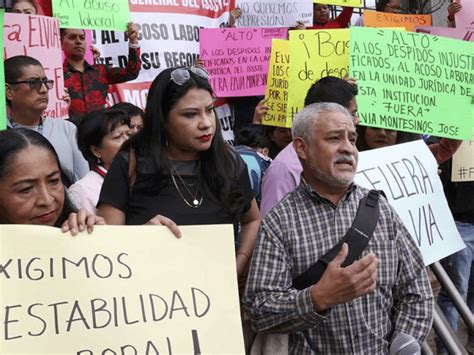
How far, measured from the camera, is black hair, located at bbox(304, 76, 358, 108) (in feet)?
13.4

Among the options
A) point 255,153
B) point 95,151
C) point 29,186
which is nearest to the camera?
point 29,186

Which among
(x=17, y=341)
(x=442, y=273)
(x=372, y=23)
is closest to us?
(x=17, y=341)

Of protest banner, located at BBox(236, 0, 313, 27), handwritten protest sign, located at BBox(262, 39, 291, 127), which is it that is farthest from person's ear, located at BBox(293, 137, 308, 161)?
protest banner, located at BBox(236, 0, 313, 27)

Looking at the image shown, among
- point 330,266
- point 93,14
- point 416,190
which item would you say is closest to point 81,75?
point 93,14

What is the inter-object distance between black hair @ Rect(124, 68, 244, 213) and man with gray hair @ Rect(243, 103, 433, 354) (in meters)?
0.23

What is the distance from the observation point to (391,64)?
4.98 meters

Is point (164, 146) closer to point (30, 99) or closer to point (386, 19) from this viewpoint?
point (30, 99)

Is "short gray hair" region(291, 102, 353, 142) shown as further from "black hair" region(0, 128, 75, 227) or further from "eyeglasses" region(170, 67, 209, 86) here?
"black hair" region(0, 128, 75, 227)

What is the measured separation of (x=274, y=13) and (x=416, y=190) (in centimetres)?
364

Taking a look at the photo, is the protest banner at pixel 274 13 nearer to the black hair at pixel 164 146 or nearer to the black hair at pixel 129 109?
the black hair at pixel 129 109

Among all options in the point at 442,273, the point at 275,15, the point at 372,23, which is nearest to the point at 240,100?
the point at 275,15

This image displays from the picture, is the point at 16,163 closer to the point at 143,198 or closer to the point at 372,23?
the point at 143,198

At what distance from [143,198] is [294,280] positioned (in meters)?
0.65

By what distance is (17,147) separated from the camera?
2.89 metres
